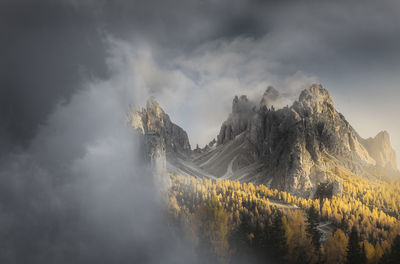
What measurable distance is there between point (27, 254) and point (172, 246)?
4010 centimetres

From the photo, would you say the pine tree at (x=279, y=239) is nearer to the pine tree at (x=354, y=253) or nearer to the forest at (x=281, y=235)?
the forest at (x=281, y=235)

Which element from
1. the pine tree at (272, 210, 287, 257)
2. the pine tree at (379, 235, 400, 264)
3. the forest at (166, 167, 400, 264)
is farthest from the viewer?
the forest at (166, 167, 400, 264)

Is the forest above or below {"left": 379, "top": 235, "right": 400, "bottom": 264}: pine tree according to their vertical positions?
below

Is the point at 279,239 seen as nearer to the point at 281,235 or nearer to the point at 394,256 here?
the point at 281,235

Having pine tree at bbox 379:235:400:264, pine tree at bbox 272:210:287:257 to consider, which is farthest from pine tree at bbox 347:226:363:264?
pine tree at bbox 272:210:287:257

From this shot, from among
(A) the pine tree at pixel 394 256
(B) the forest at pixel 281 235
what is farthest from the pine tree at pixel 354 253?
(A) the pine tree at pixel 394 256

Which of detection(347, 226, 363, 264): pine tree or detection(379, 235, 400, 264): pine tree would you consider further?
detection(347, 226, 363, 264): pine tree

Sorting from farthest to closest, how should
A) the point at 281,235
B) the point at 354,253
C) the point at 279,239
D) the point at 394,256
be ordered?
1. the point at 281,235
2. the point at 279,239
3. the point at 354,253
4. the point at 394,256

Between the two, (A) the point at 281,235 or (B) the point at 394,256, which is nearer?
(B) the point at 394,256

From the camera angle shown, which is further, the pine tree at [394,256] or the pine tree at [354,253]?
the pine tree at [354,253]

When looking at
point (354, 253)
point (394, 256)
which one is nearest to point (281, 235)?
point (354, 253)

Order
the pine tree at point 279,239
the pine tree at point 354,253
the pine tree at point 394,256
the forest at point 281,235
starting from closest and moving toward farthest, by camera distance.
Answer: the pine tree at point 394,256 < the pine tree at point 354,253 < the pine tree at point 279,239 < the forest at point 281,235

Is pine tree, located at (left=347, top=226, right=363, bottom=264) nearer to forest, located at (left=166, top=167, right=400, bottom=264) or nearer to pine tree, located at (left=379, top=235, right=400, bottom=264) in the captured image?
forest, located at (left=166, top=167, right=400, bottom=264)

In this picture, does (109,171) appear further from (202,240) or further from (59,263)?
(202,240)
